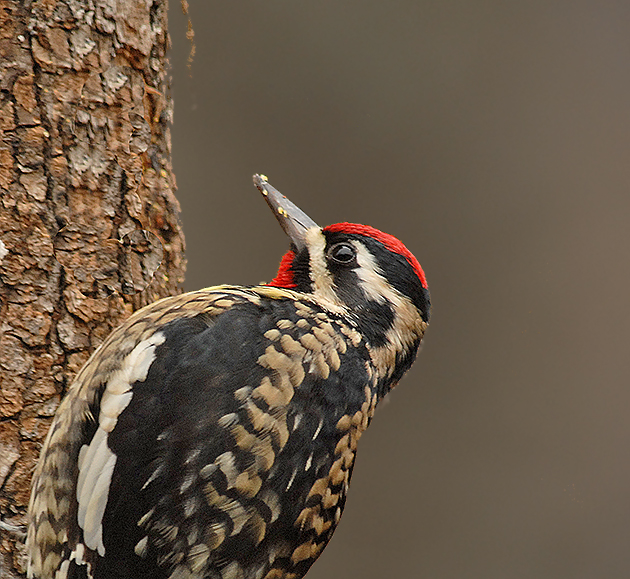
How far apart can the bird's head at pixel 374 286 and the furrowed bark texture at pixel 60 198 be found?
14.1 inches

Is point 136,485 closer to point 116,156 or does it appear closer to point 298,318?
point 298,318

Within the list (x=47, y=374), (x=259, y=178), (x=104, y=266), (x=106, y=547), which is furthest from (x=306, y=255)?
(x=106, y=547)

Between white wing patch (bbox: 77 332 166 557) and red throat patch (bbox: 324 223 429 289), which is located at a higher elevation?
red throat patch (bbox: 324 223 429 289)

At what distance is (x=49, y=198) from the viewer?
1096mm

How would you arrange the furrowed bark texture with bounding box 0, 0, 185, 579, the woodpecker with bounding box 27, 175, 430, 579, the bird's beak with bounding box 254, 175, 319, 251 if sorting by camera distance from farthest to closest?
the bird's beak with bounding box 254, 175, 319, 251, the furrowed bark texture with bounding box 0, 0, 185, 579, the woodpecker with bounding box 27, 175, 430, 579

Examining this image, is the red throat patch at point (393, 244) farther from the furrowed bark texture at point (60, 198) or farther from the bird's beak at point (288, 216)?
the furrowed bark texture at point (60, 198)

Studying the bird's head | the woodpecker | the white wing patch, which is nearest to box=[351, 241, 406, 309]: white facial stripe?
the bird's head

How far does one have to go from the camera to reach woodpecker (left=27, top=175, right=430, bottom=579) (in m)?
0.94

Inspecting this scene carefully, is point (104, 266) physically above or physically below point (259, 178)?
below

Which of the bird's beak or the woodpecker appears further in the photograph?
the bird's beak

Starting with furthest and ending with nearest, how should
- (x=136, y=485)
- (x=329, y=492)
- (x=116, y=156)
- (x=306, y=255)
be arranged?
(x=306, y=255) < (x=116, y=156) < (x=329, y=492) < (x=136, y=485)

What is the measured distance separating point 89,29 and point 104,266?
42 cm

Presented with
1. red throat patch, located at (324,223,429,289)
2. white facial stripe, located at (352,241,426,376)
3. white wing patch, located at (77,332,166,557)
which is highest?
red throat patch, located at (324,223,429,289)

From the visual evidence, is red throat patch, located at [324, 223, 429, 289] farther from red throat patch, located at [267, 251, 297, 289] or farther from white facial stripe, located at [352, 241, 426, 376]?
red throat patch, located at [267, 251, 297, 289]
